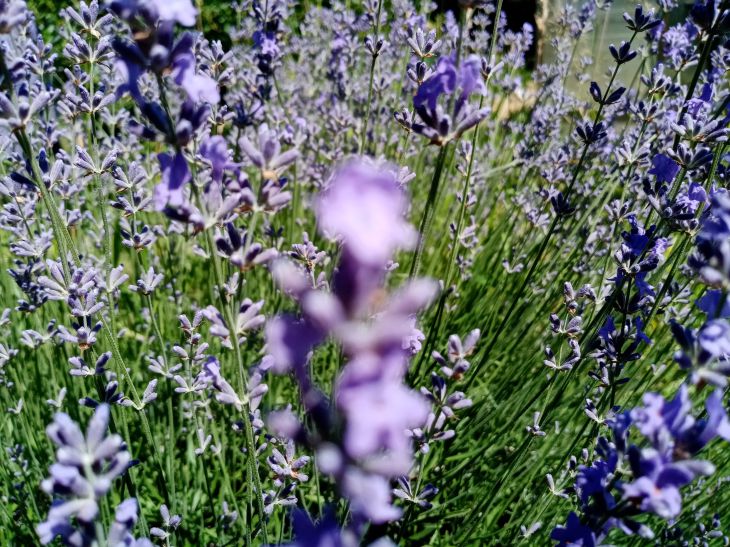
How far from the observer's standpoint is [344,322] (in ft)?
2.28

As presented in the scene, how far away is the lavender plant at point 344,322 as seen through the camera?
0.80 metres

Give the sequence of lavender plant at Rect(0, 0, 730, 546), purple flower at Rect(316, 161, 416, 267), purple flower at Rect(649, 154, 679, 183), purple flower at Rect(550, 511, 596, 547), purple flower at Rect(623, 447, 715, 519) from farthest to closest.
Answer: purple flower at Rect(649, 154, 679, 183), purple flower at Rect(550, 511, 596, 547), purple flower at Rect(623, 447, 715, 519), lavender plant at Rect(0, 0, 730, 546), purple flower at Rect(316, 161, 416, 267)

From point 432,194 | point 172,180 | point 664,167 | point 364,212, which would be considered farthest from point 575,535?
point 664,167

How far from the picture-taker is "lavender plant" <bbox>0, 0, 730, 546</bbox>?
80cm

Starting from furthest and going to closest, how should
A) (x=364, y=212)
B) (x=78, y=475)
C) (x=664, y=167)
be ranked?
1. (x=664, y=167)
2. (x=78, y=475)
3. (x=364, y=212)

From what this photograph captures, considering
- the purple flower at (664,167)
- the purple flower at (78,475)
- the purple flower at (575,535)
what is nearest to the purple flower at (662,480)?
the purple flower at (575,535)

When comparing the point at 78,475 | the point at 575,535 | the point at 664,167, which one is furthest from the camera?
the point at 664,167

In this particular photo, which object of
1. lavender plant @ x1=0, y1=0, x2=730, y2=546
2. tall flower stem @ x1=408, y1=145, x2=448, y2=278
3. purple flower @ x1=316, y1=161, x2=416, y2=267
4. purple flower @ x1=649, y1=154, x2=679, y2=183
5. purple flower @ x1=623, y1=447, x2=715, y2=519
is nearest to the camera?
purple flower @ x1=316, y1=161, x2=416, y2=267

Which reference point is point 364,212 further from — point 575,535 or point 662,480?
point 575,535

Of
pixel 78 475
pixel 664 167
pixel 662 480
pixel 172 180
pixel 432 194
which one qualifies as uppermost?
pixel 664 167

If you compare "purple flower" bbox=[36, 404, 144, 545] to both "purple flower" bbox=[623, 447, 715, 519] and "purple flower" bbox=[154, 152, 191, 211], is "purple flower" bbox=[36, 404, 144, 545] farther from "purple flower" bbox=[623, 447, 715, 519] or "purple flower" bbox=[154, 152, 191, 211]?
"purple flower" bbox=[623, 447, 715, 519]

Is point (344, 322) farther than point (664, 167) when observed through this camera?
No

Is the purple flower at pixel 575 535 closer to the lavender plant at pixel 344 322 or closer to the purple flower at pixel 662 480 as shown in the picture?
the lavender plant at pixel 344 322

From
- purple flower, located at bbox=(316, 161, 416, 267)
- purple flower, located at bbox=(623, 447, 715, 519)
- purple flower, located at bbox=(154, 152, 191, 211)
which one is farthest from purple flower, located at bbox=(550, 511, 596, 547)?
purple flower, located at bbox=(154, 152, 191, 211)
